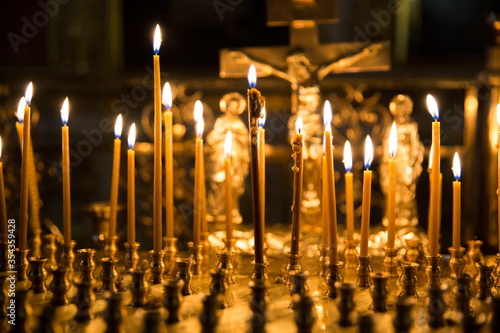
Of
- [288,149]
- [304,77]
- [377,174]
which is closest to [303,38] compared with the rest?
[304,77]

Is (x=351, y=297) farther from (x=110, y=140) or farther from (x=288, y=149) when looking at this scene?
(x=110, y=140)

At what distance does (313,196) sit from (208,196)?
475 mm

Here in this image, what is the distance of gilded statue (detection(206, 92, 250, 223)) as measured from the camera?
1820 millimetres

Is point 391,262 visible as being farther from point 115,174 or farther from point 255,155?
point 115,174

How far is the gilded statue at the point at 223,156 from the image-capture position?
71.7 inches

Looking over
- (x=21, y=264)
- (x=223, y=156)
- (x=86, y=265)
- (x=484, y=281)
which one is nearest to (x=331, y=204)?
(x=484, y=281)

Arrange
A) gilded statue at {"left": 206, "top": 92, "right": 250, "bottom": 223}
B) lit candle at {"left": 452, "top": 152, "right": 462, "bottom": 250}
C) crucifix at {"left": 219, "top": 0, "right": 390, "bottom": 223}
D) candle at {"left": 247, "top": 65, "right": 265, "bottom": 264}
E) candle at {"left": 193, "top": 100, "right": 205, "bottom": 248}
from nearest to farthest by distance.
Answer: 1. candle at {"left": 247, "top": 65, "right": 265, "bottom": 264}
2. lit candle at {"left": 452, "top": 152, "right": 462, "bottom": 250}
3. candle at {"left": 193, "top": 100, "right": 205, "bottom": 248}
4. crucifix at {"left": 219, "top": 0, "right": 390, "bottom": 223}
5. gilded statue at {"left": 206, "top": 92, "right": 250, "bottom": 223}

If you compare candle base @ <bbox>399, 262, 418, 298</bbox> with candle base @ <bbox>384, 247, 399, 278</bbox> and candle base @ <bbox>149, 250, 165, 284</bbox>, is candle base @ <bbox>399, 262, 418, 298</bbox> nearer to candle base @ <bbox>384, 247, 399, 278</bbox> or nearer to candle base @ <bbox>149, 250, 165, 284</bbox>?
candle base @ <bbox>384, 247, 399, 278</bbox>

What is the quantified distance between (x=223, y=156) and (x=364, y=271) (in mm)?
901

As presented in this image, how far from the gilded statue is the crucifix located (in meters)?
0.17

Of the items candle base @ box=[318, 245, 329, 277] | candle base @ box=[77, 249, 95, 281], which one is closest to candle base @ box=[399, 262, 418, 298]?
candle base @ box=[318, 245, 329, 277]

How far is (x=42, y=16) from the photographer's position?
2.22 m

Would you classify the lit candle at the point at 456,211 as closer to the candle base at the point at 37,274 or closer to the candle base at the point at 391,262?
the candle base at the point at 391,262

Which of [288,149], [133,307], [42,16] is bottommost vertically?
[133,307]
